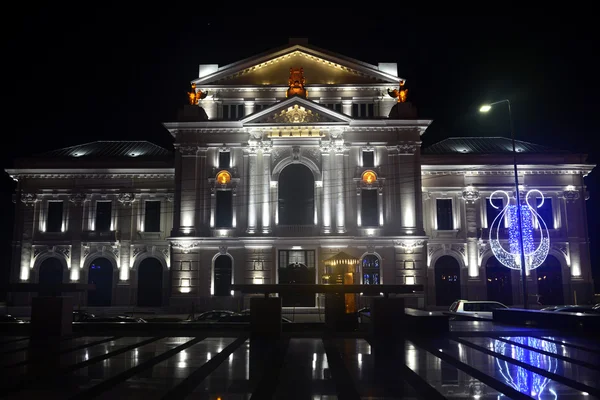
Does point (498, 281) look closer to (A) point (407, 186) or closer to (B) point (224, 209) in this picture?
(A) point (407, 186)

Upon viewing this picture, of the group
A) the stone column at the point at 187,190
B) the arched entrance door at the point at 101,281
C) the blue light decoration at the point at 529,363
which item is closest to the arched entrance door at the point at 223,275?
the stone column at the point at 187,190

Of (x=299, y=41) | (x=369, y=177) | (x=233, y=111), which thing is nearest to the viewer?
(x=369, y=177)

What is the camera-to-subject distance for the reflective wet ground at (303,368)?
34.6 ft

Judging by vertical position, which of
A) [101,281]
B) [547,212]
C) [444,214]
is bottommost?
[101,281]

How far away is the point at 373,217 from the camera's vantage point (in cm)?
4712

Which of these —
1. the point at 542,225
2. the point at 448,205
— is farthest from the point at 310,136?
the point at 542,225

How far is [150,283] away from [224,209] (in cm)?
959

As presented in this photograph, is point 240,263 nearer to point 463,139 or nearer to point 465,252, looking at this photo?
point 465,252

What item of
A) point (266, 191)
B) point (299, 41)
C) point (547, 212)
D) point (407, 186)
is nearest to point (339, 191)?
point (407, 186)

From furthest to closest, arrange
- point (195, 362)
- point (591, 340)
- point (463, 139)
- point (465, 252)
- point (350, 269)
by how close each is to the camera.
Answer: point (463, 139) < point (465, 252) < point (350, 269) < point (591, 340) < point (195, 362)

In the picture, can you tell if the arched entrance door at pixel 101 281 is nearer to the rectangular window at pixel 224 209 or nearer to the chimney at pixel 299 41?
the rectangular window at pixel 224 209

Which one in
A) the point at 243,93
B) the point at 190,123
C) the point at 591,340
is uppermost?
the point at 243,93

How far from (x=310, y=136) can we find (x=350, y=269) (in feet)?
52.3

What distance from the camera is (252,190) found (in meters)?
46.7
